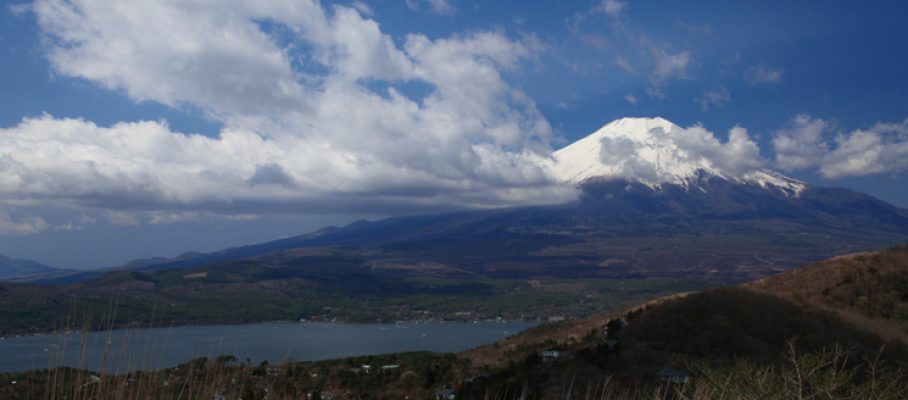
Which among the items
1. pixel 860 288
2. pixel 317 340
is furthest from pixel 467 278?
pixel 860 288

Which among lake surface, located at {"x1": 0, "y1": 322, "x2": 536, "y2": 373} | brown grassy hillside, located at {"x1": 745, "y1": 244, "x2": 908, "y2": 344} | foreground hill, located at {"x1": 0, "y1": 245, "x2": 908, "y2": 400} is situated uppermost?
brown grassy hillside, located at {"x1": 745, "y1": 244, "x2": 908, "y2": 344}

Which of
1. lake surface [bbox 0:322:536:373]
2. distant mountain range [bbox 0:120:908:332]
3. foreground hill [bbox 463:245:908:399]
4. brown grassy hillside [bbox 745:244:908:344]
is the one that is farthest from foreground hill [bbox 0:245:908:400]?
distant mountain range [bbox 0:120:908:332]

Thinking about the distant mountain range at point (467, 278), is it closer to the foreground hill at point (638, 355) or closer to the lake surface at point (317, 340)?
the lake surface at point (317, 340)

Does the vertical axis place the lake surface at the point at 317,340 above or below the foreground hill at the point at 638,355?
below

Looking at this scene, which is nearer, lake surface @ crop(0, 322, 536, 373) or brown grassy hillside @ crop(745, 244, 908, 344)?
brown grassy hillside @ crop(745, 244, 908, 344)

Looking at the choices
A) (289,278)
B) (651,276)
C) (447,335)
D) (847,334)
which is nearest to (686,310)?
(847,334)

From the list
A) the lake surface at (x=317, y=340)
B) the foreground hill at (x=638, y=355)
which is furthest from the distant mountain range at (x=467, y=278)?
the foreground hill at (x=638, y=355)

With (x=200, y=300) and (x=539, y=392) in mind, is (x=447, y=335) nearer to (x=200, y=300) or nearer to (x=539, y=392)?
(x=200, y=300)

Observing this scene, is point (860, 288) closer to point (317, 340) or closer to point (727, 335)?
point (727, 335)

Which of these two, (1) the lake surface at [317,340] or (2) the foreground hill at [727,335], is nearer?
(2) the foreground hill at [727,335]

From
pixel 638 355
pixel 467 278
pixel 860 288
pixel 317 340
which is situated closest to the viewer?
pixel 638 355

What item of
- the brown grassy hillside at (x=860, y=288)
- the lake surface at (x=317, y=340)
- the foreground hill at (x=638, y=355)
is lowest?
the lake surface at (x=317, y=340)

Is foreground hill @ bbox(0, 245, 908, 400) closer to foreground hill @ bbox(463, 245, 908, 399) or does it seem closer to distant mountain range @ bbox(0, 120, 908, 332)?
foreground hill @ bbox(463, 245, 908, 399)

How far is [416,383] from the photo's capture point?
1923cm
